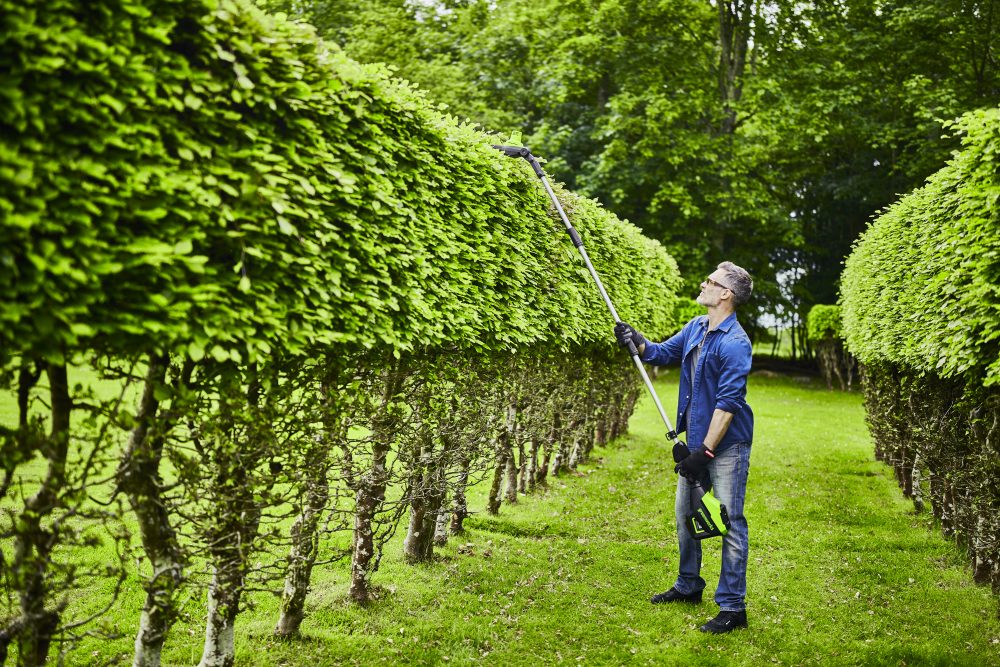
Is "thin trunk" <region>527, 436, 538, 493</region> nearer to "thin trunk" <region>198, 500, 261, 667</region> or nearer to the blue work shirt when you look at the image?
the blue work shirt

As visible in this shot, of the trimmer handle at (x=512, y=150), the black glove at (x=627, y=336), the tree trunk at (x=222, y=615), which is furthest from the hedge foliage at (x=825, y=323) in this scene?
the tree trunk at (x=222, y=615)

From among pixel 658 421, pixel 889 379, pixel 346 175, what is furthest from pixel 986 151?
pixel 658 421

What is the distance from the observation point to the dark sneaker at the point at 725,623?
5.53m

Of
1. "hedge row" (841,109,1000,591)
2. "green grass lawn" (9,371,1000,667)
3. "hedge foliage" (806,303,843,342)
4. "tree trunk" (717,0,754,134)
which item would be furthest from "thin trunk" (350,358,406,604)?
"tree trunk" (717,0,754,134)

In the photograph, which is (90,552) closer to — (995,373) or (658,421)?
(995,373)

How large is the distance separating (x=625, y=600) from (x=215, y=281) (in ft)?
16.0

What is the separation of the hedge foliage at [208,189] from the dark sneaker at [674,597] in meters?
3.17

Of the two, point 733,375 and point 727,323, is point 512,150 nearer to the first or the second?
point 727,323

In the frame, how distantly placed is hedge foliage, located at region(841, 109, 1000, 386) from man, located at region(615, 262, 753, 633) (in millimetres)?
1557

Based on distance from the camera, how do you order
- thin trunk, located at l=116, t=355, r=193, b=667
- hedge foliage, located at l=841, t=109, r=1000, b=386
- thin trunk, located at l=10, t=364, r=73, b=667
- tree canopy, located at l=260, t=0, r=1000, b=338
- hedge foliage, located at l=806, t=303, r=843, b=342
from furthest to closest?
hedge foliage, located at l=806, t=303, r=843, b=342, tree canopy, located at l=260, t=0, r=1000, b=338, hedge foliage, located at l=841, t=109, r=1000, b=386, thin trunk, located at l=116, t=355, r=193, b=667, thin trunk, located at l=10, t=364, r=73, b=667

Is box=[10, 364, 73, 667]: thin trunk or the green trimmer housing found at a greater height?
box=[10, 364, 73, 667]: thin trunk

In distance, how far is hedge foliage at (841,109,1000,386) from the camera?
483 centimetres

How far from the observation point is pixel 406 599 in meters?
5.91

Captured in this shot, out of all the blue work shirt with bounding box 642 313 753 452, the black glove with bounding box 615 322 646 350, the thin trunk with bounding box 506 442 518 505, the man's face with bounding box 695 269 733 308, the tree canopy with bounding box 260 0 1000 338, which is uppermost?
the tree canopy with bounding box 260 0 1000 338
